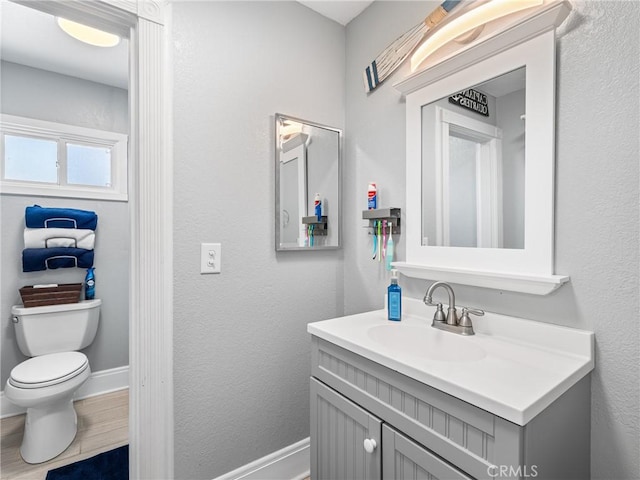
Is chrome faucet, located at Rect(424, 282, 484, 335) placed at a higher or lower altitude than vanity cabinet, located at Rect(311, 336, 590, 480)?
higher

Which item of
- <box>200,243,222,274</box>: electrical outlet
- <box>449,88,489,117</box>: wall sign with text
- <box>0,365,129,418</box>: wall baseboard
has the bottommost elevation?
<box>0,365,129,418</box>: wall baseboard

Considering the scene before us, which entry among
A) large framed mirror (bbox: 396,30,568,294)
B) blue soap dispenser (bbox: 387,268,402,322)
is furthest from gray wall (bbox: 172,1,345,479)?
large framed mirror (bbox: 396,30,568,294)

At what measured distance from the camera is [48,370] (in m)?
1.75

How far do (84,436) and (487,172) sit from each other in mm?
2637

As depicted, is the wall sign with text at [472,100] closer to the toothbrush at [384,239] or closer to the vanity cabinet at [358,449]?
the toothbrush at [384,239]

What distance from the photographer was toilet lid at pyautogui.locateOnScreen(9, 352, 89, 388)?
1.65 m

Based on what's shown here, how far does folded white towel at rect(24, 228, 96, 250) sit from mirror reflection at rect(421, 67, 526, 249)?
7.75 ft

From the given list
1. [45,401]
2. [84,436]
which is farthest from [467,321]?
[84,436]

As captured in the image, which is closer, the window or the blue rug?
the blue rug

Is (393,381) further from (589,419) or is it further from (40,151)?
(40,151)

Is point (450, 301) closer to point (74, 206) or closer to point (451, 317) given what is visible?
point (451, 317)

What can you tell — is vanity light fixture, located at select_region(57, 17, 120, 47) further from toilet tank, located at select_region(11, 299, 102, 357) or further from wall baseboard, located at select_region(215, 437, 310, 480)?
wall baseboard, located at select_region(215, 437, 310, 480)

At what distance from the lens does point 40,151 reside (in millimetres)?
2271

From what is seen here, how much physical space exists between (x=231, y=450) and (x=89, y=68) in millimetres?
2634
